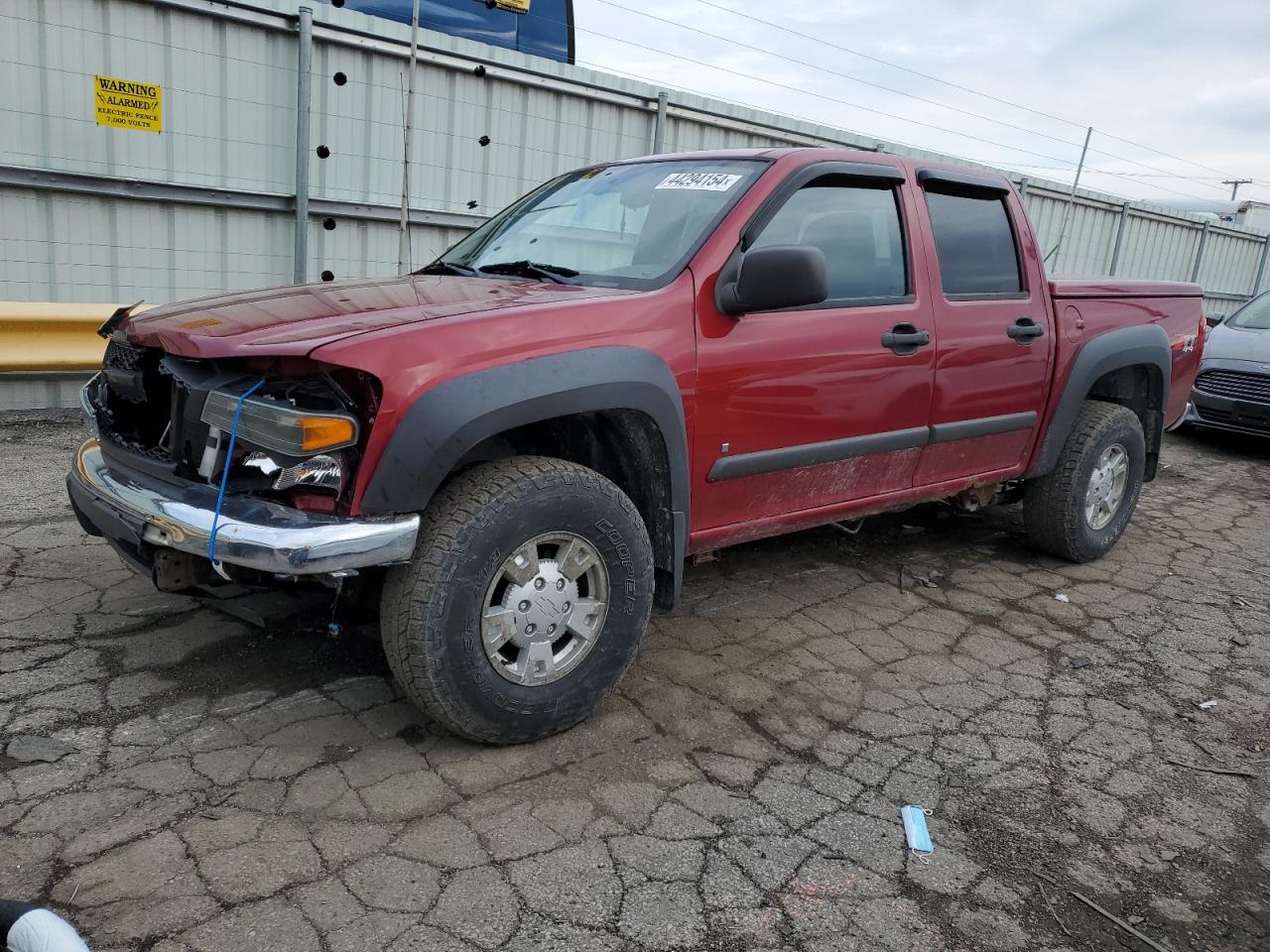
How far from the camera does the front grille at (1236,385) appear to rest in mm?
8148

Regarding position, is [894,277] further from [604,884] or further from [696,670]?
[604,884]

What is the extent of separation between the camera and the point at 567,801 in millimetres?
2600

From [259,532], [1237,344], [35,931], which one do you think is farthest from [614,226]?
[1237,344]

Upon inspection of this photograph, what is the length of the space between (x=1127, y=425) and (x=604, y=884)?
3.85m

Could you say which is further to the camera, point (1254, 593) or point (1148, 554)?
point (1148, 554)

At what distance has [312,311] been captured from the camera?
2770mm

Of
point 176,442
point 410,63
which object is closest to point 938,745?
point 176,442

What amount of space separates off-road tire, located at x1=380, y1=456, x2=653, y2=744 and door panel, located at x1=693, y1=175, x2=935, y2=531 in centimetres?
47

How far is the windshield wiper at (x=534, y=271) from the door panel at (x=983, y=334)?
4.94 ft

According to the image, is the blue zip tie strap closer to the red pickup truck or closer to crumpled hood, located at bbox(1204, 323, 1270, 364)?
the red pickup truck

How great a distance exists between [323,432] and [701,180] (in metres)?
1.77

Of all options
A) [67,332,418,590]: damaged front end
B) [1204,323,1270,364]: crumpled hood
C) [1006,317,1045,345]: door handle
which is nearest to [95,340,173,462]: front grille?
[67,332,418,590]: damaged front end

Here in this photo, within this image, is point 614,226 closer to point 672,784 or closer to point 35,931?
point 672,784

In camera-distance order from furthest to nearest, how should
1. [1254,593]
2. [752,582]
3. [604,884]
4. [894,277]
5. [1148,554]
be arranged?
[1148,554]
[1254,593]
[752,582]
[894,277]
[604,884]
